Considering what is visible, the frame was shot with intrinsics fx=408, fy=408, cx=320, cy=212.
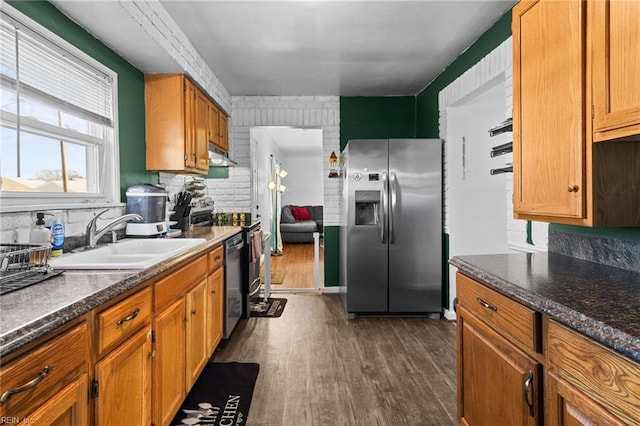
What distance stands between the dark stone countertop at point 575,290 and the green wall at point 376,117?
326 centimetres

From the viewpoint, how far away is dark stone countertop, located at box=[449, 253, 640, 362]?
3.18 feet

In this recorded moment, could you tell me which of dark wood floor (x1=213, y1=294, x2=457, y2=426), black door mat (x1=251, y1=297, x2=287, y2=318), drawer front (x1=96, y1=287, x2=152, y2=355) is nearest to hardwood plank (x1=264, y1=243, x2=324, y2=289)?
black door mat (x1=251, y1=297, x2=287, y2=318)

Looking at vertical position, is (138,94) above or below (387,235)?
above

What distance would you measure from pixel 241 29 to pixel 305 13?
0.55m

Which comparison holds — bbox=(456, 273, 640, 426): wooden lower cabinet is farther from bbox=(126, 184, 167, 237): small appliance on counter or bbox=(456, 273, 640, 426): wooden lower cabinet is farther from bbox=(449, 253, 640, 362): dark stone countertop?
bbox=(126, 184, 167, 237): small appliance on counter

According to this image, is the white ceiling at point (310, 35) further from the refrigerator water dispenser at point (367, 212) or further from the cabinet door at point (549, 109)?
the refrigerator water dispenser at point (367, 212)

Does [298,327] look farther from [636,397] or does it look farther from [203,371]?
[636,397]

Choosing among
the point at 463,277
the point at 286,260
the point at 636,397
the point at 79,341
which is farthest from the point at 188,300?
the point at 286,260

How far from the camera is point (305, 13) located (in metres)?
2.78

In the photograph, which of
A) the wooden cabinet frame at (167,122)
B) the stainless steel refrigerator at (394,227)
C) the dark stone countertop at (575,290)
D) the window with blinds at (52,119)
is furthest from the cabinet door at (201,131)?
the dark stone countertop at (575,290)

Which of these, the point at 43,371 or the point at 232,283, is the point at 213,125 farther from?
the point at 43,371

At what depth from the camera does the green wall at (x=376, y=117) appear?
503cm

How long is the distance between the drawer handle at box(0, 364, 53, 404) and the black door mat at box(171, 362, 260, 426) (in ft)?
4.32

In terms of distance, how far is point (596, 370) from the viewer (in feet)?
3.28
